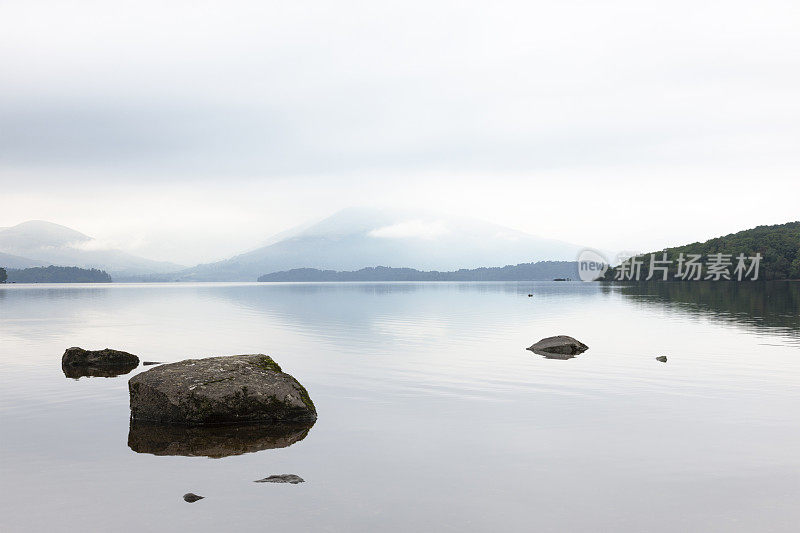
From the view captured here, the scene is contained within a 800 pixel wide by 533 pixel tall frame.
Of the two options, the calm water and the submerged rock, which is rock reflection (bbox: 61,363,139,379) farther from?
the submerged rock

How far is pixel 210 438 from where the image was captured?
761 inches

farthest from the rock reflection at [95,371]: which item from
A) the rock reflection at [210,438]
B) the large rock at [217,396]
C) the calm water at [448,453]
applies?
the rock reflection at [210,438]

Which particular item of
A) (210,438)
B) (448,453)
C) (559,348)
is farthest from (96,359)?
(559,348)

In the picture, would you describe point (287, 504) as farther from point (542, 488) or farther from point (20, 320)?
point (20, 320)

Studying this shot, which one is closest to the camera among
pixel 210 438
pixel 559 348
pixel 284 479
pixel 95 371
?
pixel 284 479

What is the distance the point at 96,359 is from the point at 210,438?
1940cm

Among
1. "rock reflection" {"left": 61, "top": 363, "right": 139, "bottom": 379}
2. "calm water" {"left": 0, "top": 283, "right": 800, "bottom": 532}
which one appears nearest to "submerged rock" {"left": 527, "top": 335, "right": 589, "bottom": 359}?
"calm water" {"left": 0, "top": 283, "right": 800, "bottom": 532}

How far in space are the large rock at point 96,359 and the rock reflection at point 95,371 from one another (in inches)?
10.0

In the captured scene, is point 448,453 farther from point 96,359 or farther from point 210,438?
point 96,359

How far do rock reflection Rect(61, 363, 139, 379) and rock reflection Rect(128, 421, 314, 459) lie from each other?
500 inches

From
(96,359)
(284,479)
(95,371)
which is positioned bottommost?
(95,371)

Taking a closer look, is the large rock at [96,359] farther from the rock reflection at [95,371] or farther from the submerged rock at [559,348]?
the submerged rock at [559,348]

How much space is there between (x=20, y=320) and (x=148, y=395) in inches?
Answer: 2459

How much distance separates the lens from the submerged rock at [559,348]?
40750mm
